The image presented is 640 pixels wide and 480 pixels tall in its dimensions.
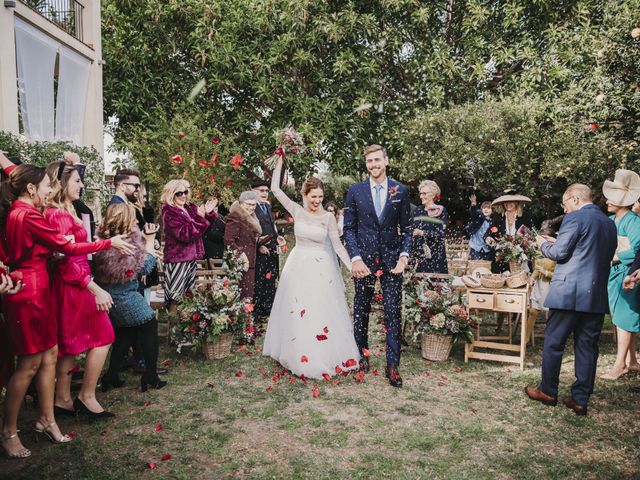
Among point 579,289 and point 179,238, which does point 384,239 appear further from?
point 179,238

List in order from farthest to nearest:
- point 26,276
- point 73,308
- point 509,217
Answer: point 509,217 < point 73,308 < point 26,276

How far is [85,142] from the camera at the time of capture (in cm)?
1270

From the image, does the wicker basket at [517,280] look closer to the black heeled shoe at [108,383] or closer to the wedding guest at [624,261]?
the wedding guest at [624,261]

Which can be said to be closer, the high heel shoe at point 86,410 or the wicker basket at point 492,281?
the high heel shoe at point 86,410

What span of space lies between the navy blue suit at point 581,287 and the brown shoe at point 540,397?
7.6 inches

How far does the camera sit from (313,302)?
17.0ft

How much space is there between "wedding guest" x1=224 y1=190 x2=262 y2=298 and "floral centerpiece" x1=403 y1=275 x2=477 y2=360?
2.39 m

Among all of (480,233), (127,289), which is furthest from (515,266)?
(127,289)

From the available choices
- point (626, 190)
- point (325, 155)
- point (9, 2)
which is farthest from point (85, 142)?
point (626, 190)

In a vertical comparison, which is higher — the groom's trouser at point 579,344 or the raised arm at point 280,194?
the raised arm at point 280,194

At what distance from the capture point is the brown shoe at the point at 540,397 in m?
4.52

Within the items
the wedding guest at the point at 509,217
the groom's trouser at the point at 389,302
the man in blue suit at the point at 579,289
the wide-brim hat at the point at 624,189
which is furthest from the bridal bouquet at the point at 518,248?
the groom's trouser at the point at 389,302

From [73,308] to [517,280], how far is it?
431 centimetres

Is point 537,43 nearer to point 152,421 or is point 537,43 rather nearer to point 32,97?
point 32,97
